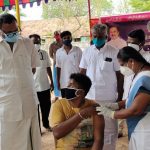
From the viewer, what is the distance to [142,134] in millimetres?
2225

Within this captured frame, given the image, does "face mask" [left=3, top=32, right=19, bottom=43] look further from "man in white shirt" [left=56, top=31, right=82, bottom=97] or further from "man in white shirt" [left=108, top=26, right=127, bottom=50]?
"man in white shirt" [left=108, top=26, right=127, bottom=50]

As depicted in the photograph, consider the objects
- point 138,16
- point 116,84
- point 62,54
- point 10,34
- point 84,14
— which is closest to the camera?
Answer: point 10,34

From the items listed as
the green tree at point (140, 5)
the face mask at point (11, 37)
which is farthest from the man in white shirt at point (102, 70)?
the green tree at point (140, 5)

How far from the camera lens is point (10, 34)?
272cm

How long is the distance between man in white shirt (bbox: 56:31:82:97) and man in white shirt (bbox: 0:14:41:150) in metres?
1.54

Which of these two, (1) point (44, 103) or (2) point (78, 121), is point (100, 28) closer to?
(2) point (78, 121)

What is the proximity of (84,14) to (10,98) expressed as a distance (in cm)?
1427

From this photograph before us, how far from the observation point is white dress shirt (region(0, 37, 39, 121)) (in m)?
2.74

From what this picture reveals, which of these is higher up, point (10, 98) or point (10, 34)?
point (10, 34)

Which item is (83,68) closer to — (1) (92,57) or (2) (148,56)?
(1) (92,57)

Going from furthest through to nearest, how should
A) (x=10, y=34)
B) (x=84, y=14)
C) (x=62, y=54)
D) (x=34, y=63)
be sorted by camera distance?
(x=84, y=14)
(x=62, y=54)
(x=34, y=63)
(x=10, y=34)

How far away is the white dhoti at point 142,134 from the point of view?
2205mm

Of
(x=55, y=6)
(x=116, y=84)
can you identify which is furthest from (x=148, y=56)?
(x=55, y=6)

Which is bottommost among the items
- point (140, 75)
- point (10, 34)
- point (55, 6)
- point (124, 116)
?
point (124, 116)
